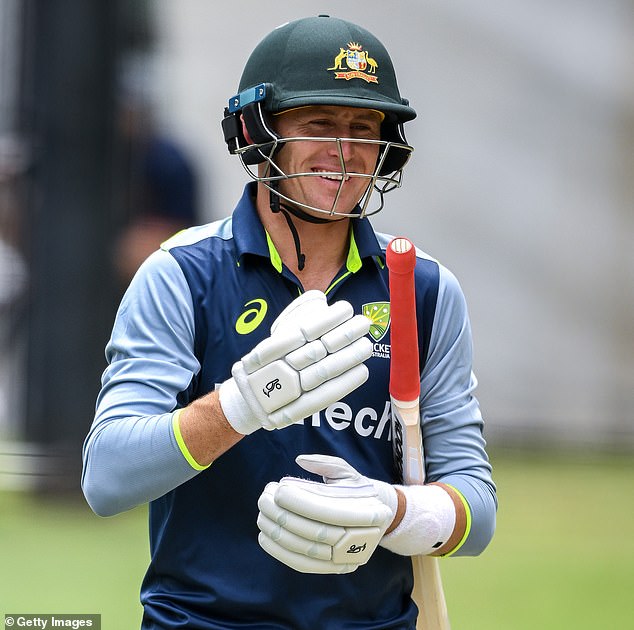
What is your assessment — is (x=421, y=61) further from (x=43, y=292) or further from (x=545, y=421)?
(x=43, y=292)

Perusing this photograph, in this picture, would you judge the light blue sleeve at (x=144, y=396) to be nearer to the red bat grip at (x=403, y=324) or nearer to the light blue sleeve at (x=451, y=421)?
the red bat grip at (x=403, y=324)

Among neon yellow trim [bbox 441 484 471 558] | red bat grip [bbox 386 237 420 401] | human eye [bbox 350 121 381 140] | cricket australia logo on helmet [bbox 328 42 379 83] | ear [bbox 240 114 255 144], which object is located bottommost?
neon yellow trim [bbox 441 484 471 558]

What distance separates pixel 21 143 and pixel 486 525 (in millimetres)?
5148

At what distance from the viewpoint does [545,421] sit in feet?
29.6

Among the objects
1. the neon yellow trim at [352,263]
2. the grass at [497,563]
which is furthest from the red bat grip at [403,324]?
the grass at [497,563]

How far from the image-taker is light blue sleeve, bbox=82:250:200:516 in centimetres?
245

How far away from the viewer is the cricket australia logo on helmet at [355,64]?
2789 millimetres

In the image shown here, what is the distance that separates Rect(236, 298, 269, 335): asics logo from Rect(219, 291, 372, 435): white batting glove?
290 millimetres

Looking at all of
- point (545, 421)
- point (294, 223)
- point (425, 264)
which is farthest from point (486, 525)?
point (545, 421)

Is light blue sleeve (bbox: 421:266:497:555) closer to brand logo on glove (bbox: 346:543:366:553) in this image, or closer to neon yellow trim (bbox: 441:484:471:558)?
neon yellow trim (bbox: 441:484:471:558)

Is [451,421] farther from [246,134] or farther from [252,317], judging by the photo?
[246,134]
